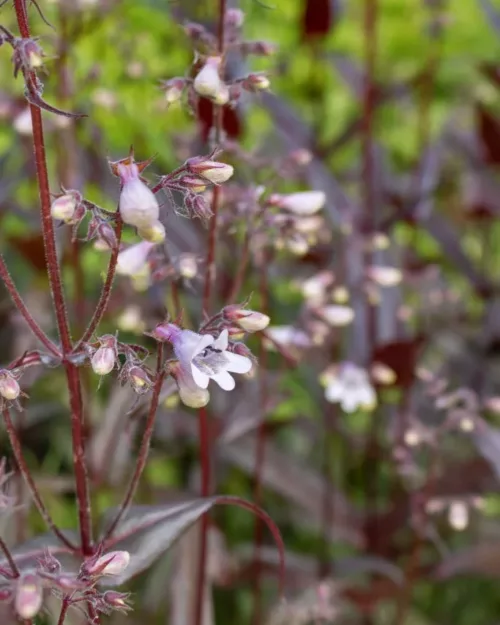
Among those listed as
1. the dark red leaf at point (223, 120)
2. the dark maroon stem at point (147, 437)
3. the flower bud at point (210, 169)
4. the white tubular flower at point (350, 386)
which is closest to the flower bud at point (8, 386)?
the dark maroon stem at point (147, 437)

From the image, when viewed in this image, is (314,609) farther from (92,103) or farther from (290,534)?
(92,103)

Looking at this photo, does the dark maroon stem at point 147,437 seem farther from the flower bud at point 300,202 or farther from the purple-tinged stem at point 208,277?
the flower bud at point 300,202

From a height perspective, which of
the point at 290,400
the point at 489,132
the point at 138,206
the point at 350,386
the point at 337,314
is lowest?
the point at 290,400

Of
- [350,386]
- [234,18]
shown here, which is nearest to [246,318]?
[234,18]

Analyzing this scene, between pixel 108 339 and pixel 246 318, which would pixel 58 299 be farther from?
pixel 246 318

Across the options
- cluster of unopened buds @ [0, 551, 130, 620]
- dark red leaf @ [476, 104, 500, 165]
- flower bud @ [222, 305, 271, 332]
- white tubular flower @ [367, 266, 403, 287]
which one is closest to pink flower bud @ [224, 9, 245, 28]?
flower bud @ [222, 305, 271, 332]
